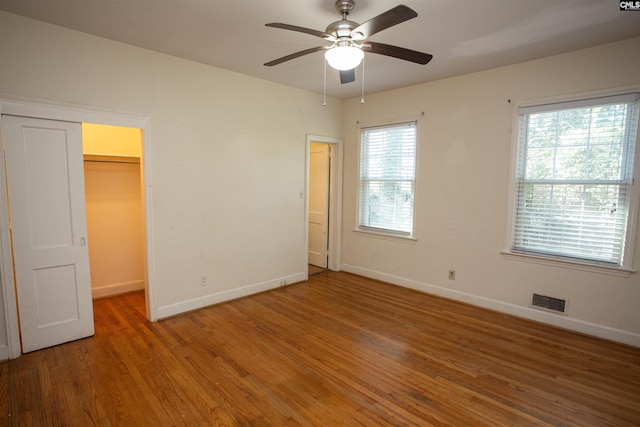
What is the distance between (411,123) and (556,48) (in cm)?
175

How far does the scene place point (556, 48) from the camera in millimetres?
3160

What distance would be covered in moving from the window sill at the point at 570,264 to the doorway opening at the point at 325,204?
2594 millimetres

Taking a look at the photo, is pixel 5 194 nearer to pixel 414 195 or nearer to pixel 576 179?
pixel 414 195

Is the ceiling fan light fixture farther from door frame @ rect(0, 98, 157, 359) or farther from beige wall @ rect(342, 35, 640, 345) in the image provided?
beige wall @ rect(342, 35, 640, 345)

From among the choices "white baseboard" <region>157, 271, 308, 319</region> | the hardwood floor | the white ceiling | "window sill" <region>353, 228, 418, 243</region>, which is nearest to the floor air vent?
the hardwood floor

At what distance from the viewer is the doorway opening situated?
213 inches

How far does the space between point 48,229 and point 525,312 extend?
495 cm

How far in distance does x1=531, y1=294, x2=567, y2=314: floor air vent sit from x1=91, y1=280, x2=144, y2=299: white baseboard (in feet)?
16.5

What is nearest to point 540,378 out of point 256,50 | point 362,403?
point 362,403

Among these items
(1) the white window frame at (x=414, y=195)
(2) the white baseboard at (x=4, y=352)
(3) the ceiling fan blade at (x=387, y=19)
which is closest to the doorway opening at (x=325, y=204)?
(1) the white window frame at (x=414, y=195)

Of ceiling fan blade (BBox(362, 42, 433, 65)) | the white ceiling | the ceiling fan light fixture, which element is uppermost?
the white ceiling

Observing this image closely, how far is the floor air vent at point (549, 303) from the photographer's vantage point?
344cm

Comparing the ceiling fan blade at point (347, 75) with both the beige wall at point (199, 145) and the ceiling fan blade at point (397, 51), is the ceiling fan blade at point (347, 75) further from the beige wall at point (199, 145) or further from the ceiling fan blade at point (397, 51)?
the beige wall at point (199, 145)

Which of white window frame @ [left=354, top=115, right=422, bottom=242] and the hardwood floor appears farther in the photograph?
white window frame @ [left=354, top=115, right=422, bottom=242]
